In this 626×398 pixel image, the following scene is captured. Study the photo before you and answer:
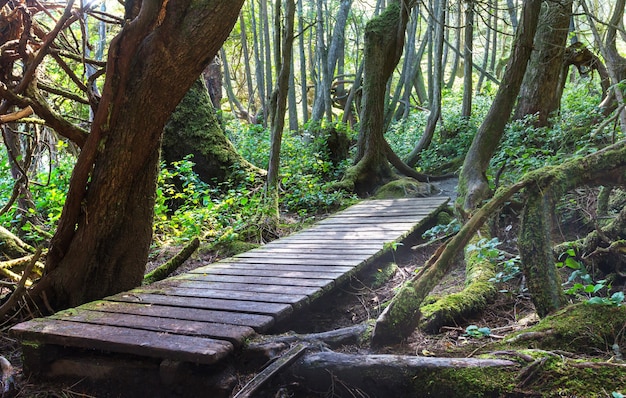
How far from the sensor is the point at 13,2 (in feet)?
13.8

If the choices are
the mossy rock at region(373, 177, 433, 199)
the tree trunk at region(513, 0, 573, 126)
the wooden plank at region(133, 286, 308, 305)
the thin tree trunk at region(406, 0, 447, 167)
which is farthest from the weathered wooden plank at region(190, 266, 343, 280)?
the thin tree trunk at region(406, 0, 447, 167)

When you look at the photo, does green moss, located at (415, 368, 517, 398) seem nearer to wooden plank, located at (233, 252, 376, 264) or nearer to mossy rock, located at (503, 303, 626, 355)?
mossy rock, located at (503, 303, 626, 355)

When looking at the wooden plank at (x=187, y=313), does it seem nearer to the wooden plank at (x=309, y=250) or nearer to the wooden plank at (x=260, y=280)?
the wooden plank at (x=260, y=280)

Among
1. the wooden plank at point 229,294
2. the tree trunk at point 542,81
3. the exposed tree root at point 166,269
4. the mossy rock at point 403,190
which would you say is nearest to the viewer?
the wooden plank at point 229,294

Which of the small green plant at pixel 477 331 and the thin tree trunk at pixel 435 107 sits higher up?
the thin tree trunk at pixel 435 107

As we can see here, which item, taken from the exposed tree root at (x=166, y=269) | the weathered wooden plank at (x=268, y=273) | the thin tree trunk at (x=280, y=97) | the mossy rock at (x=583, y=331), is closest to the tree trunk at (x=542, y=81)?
the thin tree trunk at (x=280, y=97)

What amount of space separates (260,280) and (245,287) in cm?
24

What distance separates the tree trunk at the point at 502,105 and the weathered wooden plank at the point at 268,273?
226cm

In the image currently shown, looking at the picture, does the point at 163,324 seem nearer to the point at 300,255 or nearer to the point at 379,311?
the point at 379,311

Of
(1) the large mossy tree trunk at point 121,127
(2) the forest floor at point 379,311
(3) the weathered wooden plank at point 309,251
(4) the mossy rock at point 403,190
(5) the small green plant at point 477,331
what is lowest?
(2) the forest floor at point 379,311

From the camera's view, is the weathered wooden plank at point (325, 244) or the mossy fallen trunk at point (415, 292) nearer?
the mossy fallen trunk at point (415, 292)

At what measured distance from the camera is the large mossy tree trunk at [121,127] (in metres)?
3.83

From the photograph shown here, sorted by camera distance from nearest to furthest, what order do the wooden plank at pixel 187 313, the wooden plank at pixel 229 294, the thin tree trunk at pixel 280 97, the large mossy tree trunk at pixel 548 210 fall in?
the large mossy tree trunk at pixel 548 210
the wooden plank at pixel 187 313
the wooden plank at pixel 229 294
the thin tree trunk at pixel 280 97

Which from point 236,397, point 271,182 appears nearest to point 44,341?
point 236,397
